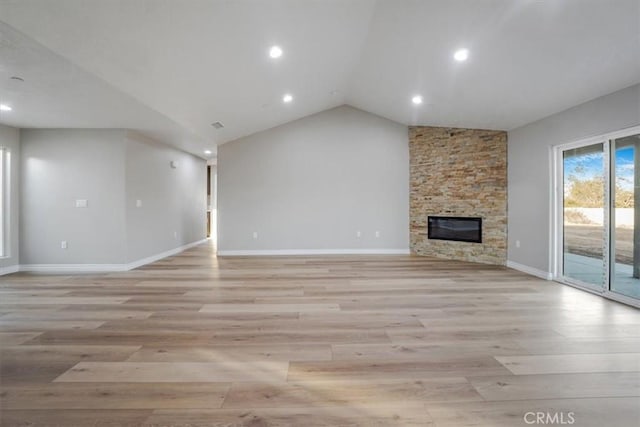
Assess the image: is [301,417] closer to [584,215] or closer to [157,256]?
[584,215]

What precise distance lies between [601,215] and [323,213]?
15.5ft

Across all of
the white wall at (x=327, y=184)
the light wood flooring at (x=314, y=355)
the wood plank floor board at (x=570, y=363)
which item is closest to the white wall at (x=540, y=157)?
the light wood flooring at (x=314, y=355)

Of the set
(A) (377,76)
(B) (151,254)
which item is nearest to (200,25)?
(A) (377,76)

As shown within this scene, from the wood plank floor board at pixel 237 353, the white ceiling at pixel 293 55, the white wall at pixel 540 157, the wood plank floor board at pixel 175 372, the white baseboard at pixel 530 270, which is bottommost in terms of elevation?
the wood plank floor board at pixel 175 372

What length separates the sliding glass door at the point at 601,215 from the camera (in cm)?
357

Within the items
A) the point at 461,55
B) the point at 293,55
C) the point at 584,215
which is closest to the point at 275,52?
the point at 293,55

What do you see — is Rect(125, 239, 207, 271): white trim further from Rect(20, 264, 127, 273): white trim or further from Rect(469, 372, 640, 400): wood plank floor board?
Rect(469, 372, 640, 400): wood plank floor board

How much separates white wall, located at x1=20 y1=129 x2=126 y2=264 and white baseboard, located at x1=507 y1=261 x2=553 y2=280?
6.96 m

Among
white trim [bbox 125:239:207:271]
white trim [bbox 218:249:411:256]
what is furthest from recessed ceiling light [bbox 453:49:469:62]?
white trim [bbox 125:239:207:271]

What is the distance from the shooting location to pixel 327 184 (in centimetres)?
691

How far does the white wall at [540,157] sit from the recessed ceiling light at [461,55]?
179 cm

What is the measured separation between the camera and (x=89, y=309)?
10.6 ft

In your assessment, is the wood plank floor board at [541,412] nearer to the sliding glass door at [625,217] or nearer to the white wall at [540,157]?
the sliding glass door at [625,217]

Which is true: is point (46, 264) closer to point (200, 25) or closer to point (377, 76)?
point (200, 25)
